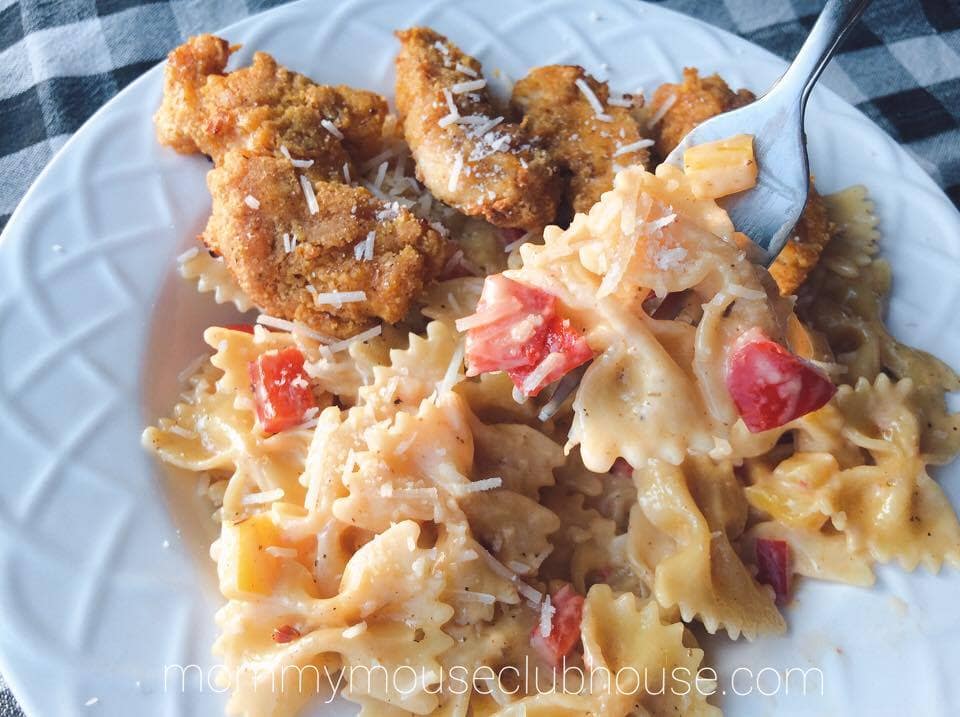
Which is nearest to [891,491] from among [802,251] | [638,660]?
[802,251]

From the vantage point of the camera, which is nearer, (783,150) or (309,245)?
(783,150)

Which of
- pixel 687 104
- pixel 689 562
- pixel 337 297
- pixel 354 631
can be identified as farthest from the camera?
pixel 687 104

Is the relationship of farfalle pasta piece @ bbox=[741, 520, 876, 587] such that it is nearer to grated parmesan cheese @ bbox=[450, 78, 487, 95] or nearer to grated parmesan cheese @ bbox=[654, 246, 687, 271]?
grated parmesan cheese @ bbox=[654, 246, 687, 271]

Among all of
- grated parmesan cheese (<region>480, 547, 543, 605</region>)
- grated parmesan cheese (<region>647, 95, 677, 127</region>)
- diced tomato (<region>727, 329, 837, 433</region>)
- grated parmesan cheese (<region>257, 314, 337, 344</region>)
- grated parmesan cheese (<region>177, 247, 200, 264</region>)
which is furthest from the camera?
grated parmesan cheese (<region>647, 95, 677, 127</region>)

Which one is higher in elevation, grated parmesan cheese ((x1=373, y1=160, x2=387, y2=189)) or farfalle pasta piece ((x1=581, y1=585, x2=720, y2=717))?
grated parmesan cheese ((x1=373, y1=160, x2=387, y2=189))

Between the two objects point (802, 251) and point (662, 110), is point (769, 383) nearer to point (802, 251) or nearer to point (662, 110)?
point (802, 251)

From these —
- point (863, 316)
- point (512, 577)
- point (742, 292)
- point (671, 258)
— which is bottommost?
point (512, 577)

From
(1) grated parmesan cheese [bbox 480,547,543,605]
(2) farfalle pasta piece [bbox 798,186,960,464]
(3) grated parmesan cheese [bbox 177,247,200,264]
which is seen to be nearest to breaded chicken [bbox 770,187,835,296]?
(2) farfalle pasta piece [bbox 798,186,960,464]
